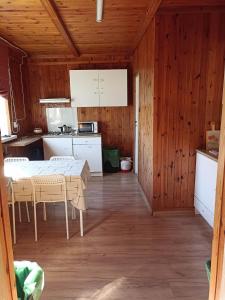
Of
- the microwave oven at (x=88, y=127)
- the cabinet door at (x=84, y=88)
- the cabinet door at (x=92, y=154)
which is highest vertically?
the cabinet door at (x=84, y=88)

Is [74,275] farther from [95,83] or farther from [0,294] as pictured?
[95,83]

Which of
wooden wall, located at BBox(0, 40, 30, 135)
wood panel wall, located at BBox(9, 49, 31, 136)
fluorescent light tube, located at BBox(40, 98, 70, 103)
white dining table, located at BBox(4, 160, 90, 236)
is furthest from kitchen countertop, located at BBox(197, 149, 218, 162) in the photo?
wood panel wall, located at BBox(9, 49, 31, 136)

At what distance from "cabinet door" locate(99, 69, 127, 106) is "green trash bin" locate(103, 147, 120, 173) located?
108cm

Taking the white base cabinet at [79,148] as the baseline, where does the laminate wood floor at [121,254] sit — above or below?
below

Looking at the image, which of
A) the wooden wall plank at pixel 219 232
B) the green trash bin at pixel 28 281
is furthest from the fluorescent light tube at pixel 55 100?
the wooden wall plank at pixel 219 232

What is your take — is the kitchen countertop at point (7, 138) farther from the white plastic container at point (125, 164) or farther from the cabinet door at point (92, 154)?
the white plastic container at point (125, 164)

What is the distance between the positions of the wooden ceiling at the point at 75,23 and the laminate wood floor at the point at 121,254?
2566 millimetres

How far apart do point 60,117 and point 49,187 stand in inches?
126

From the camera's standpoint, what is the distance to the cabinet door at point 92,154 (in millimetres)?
5020

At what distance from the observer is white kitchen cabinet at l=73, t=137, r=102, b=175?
5.00 metres

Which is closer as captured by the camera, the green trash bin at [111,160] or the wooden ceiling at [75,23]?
the wooden ceiling at [75,23]

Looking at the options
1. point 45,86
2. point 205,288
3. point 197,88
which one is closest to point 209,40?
point 197,88

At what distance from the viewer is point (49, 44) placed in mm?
4305

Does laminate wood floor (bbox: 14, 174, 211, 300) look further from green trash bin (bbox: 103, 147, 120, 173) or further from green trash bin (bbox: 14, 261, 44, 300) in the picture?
green trash bin (bbox: 103, 147, 120, 173)
